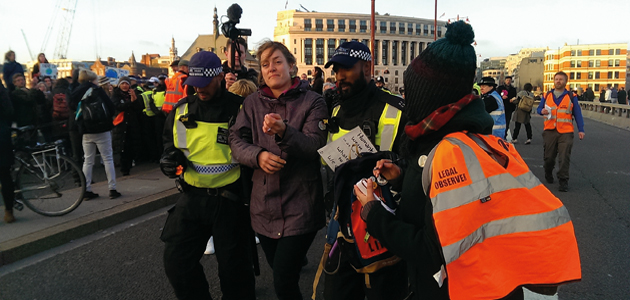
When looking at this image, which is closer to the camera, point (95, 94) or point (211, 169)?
point (211, 169)

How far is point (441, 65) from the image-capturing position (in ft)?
5.47

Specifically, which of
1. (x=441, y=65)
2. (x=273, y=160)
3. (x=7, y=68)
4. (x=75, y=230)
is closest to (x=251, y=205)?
(x=273, y=160)

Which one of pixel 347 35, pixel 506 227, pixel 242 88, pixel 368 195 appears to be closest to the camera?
pixel 506 227

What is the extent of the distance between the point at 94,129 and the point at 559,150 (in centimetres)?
793

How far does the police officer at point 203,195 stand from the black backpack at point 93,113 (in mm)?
4090

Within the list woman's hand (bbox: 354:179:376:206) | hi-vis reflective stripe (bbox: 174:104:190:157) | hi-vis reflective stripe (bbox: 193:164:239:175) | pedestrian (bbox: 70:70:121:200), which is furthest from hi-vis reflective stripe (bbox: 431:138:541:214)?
pedestrian (bbox: 70:70:121:200)

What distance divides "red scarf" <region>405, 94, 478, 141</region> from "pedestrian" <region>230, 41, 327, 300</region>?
3.31ft

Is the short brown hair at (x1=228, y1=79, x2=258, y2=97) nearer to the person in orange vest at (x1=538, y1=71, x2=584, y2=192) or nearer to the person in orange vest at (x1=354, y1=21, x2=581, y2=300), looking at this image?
the person in orange vest at (x1=354, y1=21, x2=581, y2=300)

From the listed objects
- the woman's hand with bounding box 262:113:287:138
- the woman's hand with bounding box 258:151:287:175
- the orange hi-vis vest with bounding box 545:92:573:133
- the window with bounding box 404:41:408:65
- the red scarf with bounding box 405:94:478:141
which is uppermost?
the window with bounding box 404:41:408:65

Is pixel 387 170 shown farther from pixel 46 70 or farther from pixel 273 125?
pixel 46 70

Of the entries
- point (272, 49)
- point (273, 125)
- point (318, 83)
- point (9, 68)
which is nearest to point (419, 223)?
point (273, 125)

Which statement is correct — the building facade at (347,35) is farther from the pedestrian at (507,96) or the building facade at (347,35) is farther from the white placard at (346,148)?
the white placard at (346,148)

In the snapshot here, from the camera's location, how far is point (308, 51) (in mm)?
129250

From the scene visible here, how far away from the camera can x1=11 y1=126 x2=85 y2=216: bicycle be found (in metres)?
5.64
